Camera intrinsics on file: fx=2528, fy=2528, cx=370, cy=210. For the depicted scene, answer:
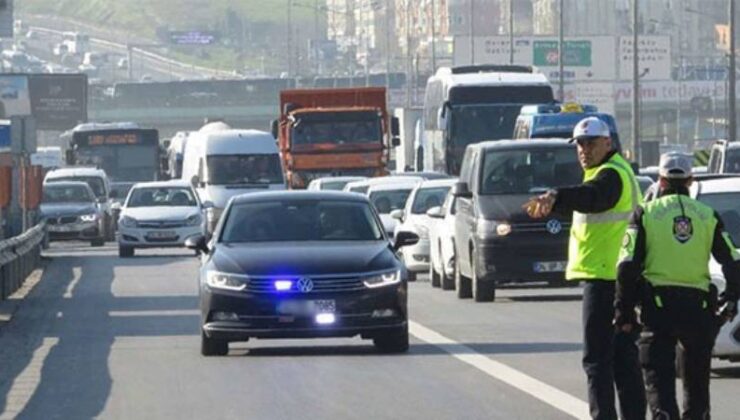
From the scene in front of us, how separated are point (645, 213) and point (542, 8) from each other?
179m

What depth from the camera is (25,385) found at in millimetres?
18781

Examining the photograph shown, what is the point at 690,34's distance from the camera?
632ft

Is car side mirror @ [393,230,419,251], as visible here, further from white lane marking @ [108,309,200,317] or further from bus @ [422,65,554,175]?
Answer: bus @ [422,65,554,175]

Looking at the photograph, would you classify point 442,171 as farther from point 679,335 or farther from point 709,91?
point 709,91

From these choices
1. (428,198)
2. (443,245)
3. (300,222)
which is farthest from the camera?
(428,198)

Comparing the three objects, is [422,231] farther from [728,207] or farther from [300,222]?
[728,207]

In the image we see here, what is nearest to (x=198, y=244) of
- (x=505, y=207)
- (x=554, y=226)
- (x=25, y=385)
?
(x=25, y=385)

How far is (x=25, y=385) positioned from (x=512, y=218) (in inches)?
462

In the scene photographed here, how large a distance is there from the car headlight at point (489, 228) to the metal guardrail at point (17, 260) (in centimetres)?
609

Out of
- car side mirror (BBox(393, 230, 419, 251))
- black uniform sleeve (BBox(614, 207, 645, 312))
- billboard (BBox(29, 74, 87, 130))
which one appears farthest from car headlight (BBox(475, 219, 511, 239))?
billboard (BBox(29, 74, 87, 130))

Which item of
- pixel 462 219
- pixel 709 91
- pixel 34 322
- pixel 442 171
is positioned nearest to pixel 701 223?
pixel 34 322

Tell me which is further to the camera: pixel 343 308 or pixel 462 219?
pixel 462 219

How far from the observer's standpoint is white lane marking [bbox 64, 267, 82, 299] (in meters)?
34.6

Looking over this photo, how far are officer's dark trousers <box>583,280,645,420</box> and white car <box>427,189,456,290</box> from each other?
18420mm
